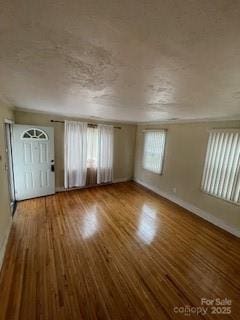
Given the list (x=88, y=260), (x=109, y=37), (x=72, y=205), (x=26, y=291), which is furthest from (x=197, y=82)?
(x=72, y=205)

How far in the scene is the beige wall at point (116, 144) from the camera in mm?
3963

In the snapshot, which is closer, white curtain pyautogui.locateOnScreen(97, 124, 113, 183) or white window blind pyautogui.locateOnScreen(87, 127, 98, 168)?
white window blind pyautogui.locateOnScreen(87, 127, 98, 168)

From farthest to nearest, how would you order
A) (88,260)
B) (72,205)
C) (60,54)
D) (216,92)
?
(72,205) < (88,260) < (216,92) < (60,54)

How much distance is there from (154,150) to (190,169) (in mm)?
1431

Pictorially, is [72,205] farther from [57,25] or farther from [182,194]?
[57,25]

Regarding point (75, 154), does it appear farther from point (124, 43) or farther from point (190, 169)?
point (124, 43)

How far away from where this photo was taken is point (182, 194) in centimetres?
410

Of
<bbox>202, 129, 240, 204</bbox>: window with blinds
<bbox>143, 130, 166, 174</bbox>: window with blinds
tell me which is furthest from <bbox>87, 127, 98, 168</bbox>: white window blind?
<bbox>202, 129, 240, 204</bbox>: window with blinds

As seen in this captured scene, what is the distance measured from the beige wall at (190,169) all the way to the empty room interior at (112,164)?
1.1 inches

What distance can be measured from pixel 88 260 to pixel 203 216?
275 centimetres

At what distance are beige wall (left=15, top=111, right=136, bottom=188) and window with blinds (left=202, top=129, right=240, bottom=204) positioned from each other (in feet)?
9.48

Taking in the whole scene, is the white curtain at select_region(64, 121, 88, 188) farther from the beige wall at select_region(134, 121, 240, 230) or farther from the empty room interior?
the beige wall at select_region(134, 121, 240, 230)

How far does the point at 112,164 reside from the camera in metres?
5.45

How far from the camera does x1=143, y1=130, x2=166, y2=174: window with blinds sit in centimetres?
475
